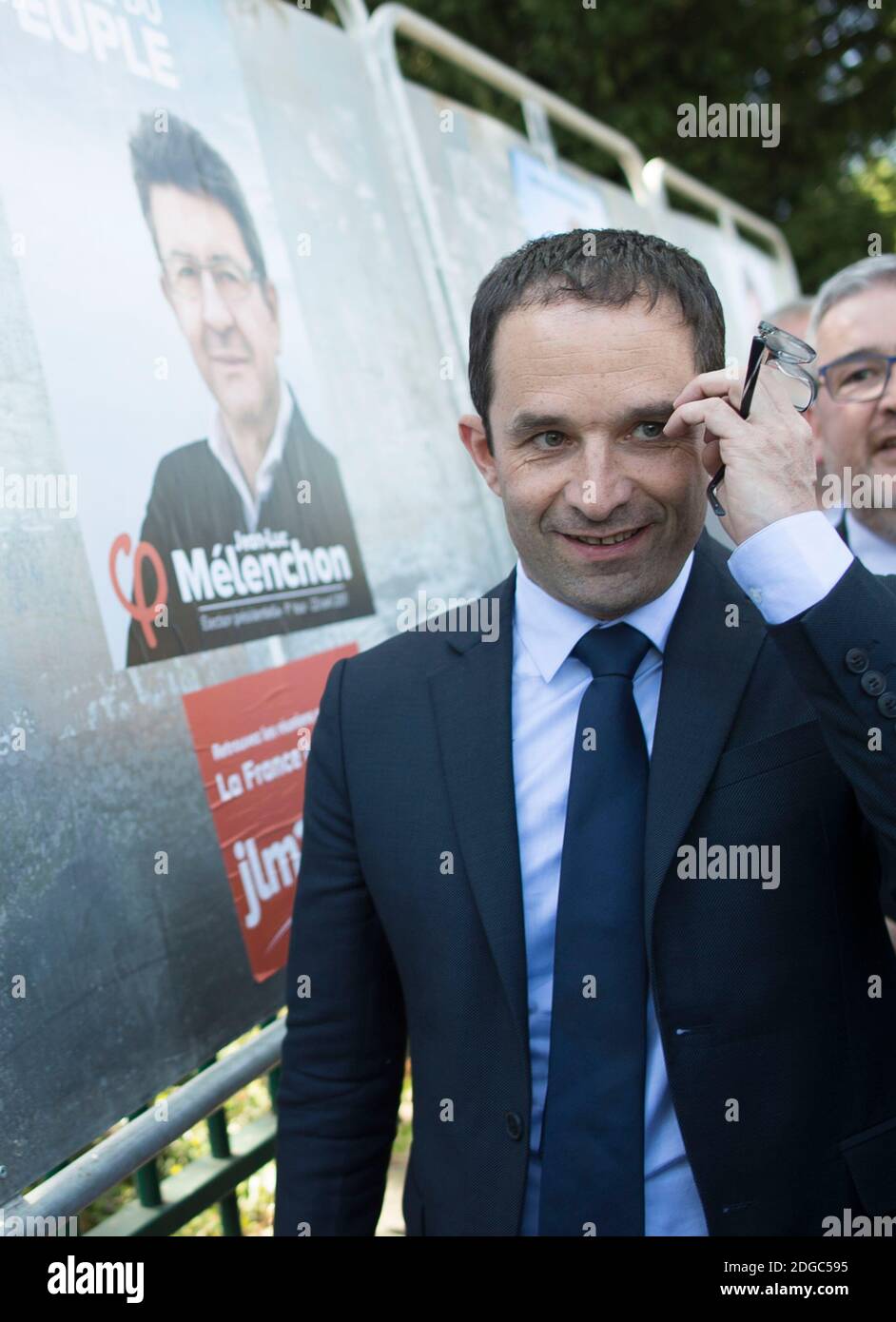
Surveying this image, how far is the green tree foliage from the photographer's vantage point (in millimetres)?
10164

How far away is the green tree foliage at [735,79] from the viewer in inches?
400

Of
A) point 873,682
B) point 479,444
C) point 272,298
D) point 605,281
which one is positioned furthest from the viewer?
point 272,298

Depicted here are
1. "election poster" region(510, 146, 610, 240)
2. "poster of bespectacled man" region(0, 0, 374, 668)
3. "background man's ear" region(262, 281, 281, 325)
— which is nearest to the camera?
"poster of bespectacled man" region(0, 0, 374, 668)

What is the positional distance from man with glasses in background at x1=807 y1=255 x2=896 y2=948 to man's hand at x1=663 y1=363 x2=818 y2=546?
1.34 m

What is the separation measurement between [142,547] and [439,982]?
0.99m

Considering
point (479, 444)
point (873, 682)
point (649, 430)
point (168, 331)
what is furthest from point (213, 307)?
point (873, 682)

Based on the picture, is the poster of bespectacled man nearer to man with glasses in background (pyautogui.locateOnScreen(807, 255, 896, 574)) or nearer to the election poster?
man with glasses in background (pyautogui.locateOnScreen(807, 255, 896, 574))

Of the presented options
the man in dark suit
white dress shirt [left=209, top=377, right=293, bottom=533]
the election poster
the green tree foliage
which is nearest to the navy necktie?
the man in dark suit

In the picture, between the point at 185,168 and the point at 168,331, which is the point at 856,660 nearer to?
the point at 168,331

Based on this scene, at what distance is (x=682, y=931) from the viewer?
1702 mm

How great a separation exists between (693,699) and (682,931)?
0.32m

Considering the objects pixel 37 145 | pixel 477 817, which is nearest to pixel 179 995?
pixel 477 817

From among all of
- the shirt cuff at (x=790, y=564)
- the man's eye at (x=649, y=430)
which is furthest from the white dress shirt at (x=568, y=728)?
the man's eye at (x=649, y=430)

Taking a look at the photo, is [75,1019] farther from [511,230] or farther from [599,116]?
[599,116]
